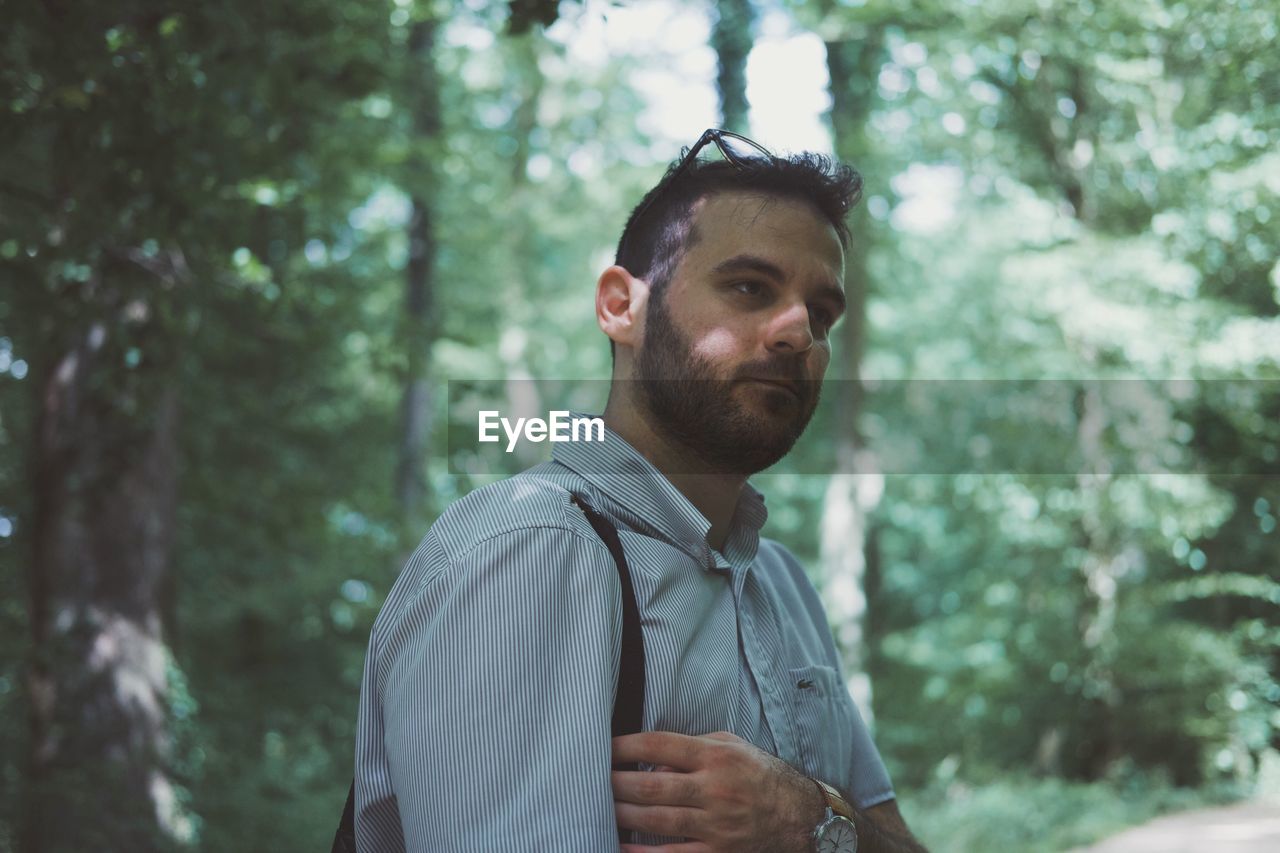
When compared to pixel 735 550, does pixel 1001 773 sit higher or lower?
lower

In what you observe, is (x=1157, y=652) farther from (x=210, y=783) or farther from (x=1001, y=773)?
(x=210, y=783)

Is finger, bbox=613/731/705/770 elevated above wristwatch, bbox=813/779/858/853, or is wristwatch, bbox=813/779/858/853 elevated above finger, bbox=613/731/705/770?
finger, bbox=613/731/705/770

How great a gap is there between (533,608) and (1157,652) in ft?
37.5

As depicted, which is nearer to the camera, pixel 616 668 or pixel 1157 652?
pixel 616 668

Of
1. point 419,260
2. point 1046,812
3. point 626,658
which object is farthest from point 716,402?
point 419,260

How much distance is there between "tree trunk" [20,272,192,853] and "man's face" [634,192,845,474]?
3752 millimetres

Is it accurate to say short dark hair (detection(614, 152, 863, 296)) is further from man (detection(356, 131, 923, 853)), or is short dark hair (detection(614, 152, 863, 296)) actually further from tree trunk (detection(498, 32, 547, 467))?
tree trunk (detection(498, 32, 547, 467))

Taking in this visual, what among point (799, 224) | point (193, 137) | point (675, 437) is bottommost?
point (675, 437)

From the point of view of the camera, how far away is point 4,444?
28.4 ft

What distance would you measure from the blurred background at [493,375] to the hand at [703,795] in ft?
6.55

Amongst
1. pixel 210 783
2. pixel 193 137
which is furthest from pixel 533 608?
pixel 210 783

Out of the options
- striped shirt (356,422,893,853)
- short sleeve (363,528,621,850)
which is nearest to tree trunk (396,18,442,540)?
striped shirt (356,422,893,853)

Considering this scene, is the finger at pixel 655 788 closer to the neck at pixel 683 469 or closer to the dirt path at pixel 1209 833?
the neck at pixel 683 469

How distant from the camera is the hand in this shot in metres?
1.25
